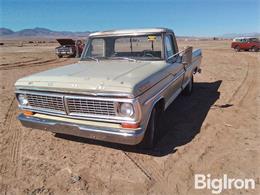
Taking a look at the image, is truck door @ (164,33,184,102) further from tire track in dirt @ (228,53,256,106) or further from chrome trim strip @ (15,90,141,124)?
tire track in dirt @ (228,53,256,106)

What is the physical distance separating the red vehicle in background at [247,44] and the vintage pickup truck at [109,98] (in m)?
22.0

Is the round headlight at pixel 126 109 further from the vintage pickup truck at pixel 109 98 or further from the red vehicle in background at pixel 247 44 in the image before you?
the red vehicle in background at pixel 247 44

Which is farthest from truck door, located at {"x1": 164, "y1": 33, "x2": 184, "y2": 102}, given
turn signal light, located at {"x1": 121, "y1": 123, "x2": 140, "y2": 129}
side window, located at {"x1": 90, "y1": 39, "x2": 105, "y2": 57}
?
turn signal light, located at {"x1": 121, "y1": 123, "x2": 140, "y2": 129}

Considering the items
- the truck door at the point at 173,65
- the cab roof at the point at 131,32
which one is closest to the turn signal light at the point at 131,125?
the truck door at the point at 173,65

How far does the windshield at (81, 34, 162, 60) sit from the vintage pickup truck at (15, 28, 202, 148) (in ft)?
0.07

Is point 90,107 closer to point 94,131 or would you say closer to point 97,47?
point 94,131

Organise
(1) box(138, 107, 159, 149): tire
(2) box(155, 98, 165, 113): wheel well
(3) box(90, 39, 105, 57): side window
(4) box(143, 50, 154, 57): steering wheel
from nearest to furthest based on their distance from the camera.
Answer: (1) box(138, 107, 159, 149): tire → (2) box(155, 98, 165, 113): wheel well → (4) box(143, 50, 154, 57): steering wheel → (3) box(90, 39, 105, 57): side window

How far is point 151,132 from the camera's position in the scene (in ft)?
12.4

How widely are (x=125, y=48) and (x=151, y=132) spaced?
200cm

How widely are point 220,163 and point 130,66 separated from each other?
214 centimetres

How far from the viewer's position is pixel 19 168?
3502mm

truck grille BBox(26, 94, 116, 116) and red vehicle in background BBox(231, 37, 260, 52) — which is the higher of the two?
truck grille BBox(26, 94, 116, 116)

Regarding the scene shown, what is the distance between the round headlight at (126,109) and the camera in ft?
10.3

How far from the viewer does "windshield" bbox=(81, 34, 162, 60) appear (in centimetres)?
473
